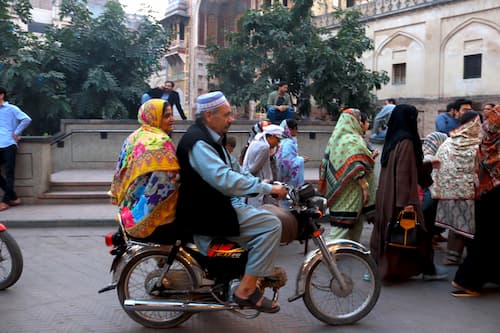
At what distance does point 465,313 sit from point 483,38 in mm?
21232

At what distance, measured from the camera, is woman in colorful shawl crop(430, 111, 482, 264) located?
5570 mm

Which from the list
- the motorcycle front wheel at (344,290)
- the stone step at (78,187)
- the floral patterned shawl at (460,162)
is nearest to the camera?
the motorcycle front wheel at (344,290)

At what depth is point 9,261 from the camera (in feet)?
16.3

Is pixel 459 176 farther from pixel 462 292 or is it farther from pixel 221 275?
pixel 221 275

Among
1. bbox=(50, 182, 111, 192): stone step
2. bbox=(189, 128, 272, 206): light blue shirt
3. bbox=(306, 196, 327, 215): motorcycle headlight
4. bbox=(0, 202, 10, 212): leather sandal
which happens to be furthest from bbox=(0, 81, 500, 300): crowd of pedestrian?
bbox=(0, 202, 10, 212): leather sandal

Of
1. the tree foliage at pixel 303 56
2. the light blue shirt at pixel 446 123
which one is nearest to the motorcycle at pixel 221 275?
the light blue shirt at pixel 446 123

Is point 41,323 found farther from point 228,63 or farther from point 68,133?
point 228,63

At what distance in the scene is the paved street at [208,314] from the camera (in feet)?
13.7

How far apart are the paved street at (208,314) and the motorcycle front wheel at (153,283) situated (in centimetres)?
12

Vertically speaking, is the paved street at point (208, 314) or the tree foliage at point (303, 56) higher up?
Answer: the tree foliage at point (303, 56)

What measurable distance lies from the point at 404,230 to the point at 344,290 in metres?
1.34

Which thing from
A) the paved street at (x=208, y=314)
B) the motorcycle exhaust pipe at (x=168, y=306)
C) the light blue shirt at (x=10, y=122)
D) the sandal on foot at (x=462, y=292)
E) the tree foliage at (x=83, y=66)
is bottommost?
the paved street at (x=208, y=314)

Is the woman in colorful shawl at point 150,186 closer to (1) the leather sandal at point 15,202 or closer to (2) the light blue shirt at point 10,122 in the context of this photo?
(2) the light blue shirt at point 10,122

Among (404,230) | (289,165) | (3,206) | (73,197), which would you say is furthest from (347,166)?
(3,206)
